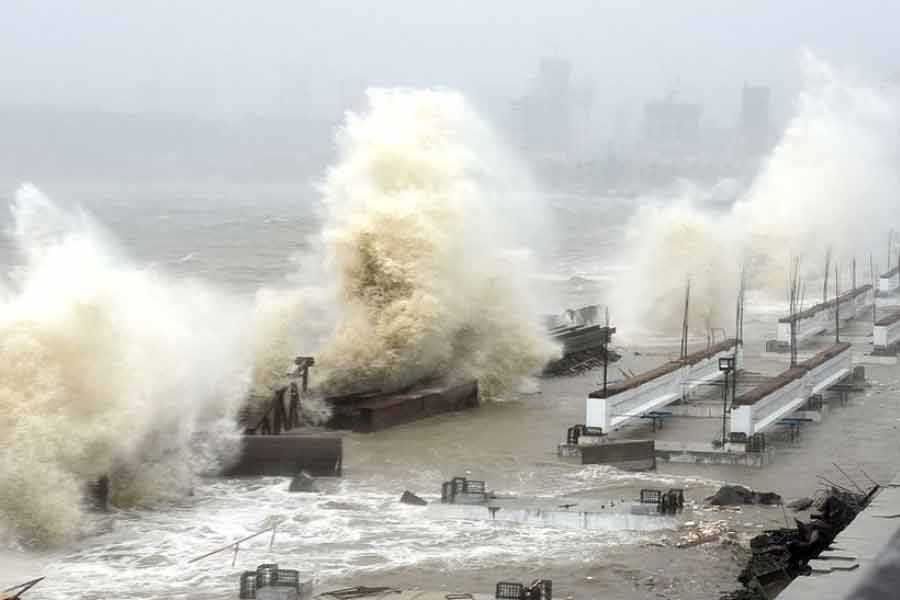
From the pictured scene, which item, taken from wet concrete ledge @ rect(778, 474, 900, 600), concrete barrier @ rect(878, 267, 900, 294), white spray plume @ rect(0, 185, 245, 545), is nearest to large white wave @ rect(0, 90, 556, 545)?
white spray plume @ rect(0, 185, 245, 545)

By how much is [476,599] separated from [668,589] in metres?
2.05

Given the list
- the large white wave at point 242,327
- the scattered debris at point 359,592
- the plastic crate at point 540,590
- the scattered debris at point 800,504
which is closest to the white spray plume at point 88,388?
the large white wave at point 242,327

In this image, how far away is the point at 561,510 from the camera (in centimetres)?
1616

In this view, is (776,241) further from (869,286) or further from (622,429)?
(622,429)

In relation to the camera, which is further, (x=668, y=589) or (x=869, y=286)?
(x=869, y=286)

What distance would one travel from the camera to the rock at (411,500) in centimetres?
1703

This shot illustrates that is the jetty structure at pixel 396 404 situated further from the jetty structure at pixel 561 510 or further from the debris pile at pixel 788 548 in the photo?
the debris pile at pixel 788 548

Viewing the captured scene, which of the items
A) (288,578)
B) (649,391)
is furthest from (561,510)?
(649,391)

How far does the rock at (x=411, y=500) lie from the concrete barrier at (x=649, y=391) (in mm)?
4203

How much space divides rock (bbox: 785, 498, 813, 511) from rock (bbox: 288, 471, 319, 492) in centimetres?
569

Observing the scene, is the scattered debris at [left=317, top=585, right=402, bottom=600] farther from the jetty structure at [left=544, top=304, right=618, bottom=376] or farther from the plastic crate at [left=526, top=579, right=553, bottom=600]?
the jetty structure at [left=544, top=304, right=618, bottom=376]

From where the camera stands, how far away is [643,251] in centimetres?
4188

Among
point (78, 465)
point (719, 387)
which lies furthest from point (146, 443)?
point (719, 387)

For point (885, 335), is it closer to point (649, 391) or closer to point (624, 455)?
point (649, 391)
